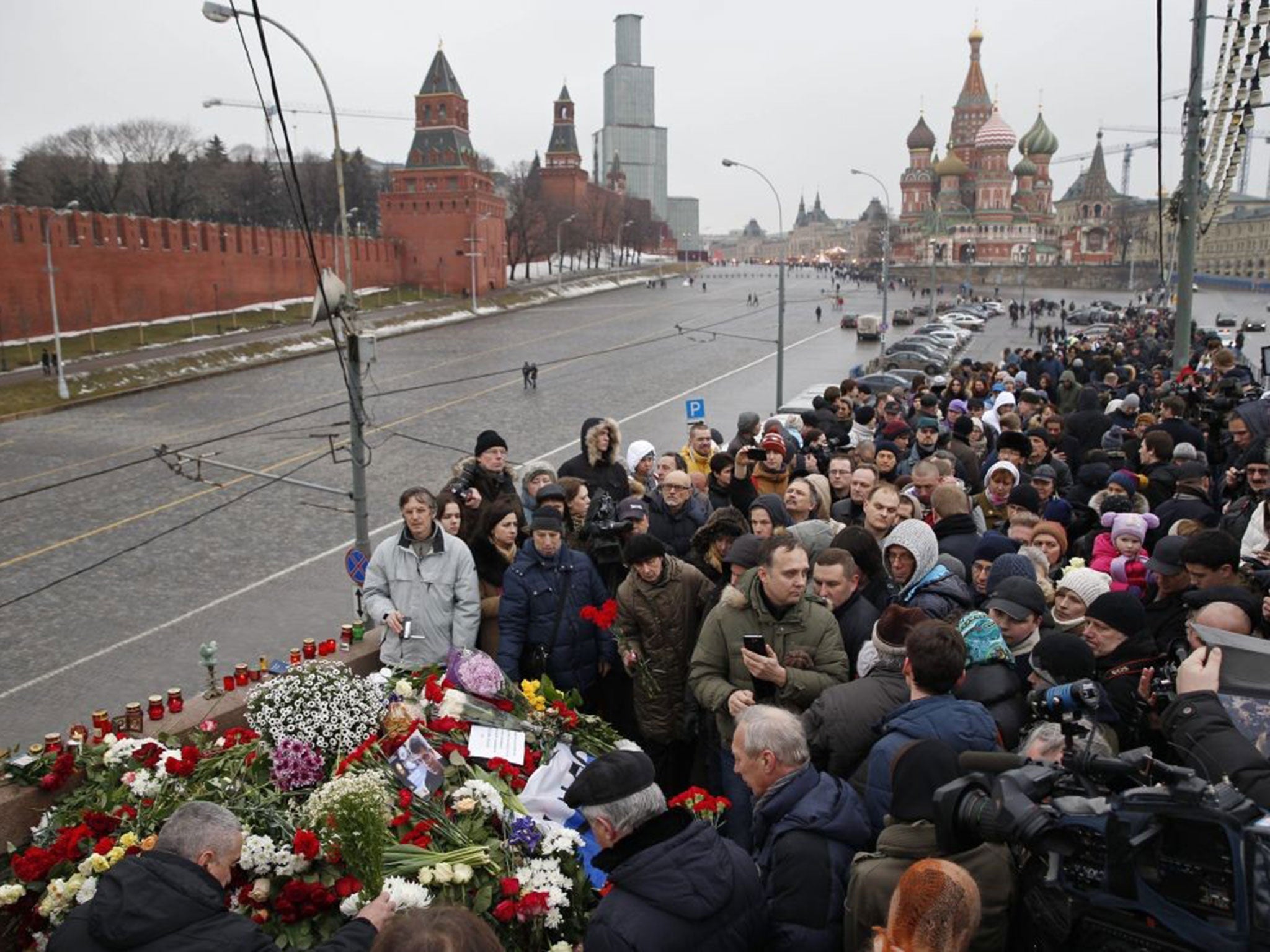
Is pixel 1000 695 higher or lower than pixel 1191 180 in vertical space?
lower

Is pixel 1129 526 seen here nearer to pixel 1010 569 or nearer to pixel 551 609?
pixel 1010 569

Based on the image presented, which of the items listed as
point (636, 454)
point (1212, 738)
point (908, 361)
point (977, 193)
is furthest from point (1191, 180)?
point (977, 193)

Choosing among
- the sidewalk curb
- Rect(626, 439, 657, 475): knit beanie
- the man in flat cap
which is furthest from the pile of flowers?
the sidewalk curb

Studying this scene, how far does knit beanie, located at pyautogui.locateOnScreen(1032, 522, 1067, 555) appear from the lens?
21.0ft

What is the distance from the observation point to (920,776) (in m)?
2.94

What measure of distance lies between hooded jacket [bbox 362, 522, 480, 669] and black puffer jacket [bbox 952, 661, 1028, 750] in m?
2.85

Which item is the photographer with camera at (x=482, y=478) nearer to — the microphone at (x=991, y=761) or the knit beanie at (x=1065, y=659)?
the knit beanie at (x=1065, y=659)

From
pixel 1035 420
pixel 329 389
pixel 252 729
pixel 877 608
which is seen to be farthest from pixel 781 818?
pixel 329 389

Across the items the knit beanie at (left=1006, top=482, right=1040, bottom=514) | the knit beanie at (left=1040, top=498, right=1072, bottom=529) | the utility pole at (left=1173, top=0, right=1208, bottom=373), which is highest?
the utility pole at (left=1173, top=0, right=1208, bottom=373)

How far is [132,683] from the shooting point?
11938 millimetres

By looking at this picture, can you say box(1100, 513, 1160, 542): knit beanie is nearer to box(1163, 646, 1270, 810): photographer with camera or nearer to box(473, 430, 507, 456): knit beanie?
box(1163, 646, 1270, 810): photographer with camera

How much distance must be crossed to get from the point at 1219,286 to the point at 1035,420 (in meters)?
90.6

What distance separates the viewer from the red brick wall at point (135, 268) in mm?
41031

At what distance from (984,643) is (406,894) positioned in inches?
94.3
